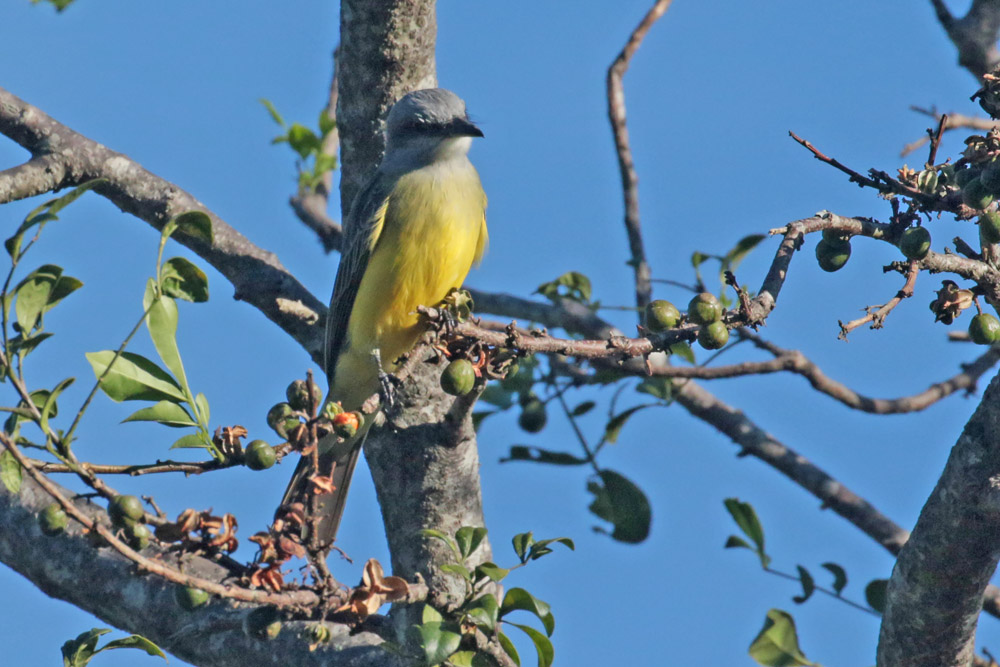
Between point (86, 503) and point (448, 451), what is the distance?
5.48 feet

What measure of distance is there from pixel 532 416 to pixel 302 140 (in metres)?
2.35

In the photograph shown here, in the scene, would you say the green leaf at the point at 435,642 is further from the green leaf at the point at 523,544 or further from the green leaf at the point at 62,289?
the green leaf at the point at 62,289

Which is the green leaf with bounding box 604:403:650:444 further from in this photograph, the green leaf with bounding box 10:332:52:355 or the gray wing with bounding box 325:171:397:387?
the green leaf with bounding box 10:332:52:355

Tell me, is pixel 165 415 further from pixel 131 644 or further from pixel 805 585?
pixel 805 585

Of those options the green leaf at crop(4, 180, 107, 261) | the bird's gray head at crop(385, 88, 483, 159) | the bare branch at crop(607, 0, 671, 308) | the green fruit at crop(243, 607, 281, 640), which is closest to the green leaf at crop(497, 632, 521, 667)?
the green fruit at crop(243, 607, 281, 640)

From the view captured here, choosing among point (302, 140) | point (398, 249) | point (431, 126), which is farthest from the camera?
point (302, 140)

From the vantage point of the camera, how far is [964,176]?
9.41 feet

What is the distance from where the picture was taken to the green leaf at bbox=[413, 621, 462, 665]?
2.93 meters

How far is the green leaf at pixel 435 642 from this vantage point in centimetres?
293

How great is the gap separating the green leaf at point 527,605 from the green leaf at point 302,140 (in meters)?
4.33

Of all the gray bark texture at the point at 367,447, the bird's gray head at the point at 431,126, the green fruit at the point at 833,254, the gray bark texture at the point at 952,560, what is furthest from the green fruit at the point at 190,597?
the bird's gray head at the point at 431,126

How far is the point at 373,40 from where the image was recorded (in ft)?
17.5

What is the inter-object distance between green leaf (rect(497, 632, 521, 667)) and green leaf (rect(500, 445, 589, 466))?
2615 millimetres

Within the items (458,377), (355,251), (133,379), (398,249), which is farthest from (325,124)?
(133,379)
